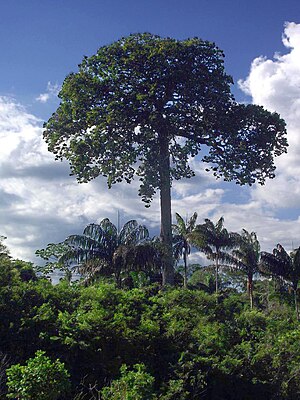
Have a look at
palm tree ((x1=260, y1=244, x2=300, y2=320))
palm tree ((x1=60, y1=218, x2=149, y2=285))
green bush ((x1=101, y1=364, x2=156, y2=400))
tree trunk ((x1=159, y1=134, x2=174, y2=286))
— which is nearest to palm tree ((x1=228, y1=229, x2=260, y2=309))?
palm tree ((x1=260, y1=244, x2=300, y2=320))

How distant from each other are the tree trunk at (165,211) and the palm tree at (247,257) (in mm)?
12716

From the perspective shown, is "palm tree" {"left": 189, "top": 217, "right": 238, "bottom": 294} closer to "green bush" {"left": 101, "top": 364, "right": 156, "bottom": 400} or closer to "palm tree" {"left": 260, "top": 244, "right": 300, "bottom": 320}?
"palm tree" {"left": 260, "top": 244, "right": 300, "bottom": 320}

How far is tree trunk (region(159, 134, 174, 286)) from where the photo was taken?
26.2 metres

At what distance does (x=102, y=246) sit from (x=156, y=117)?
→ 7674 mm

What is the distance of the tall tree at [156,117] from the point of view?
28969mm

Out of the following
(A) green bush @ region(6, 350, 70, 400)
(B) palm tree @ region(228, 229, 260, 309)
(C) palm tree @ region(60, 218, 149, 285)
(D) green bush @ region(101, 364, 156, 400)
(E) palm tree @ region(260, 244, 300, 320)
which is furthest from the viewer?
(B) palm tree @ region(228, 229, 260, 309)

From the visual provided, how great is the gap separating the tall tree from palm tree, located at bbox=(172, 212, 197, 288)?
10.8m

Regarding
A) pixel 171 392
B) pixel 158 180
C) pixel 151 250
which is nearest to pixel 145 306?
pixel 171 392

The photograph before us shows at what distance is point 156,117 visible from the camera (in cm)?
2831

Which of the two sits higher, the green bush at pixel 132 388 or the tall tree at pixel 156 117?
the tall tree at pixel 156 117

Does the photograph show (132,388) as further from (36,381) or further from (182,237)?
(182,237)

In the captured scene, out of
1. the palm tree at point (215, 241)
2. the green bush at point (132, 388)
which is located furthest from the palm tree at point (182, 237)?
the green bush at point (132, 388)

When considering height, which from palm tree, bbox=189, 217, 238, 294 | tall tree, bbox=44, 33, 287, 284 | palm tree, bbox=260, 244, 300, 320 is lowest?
palm tree, bbox=260, 244, 300, 320

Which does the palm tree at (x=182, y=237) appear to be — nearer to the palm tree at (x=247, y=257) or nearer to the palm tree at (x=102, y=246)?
the palm tree at (x=247, y=257)
